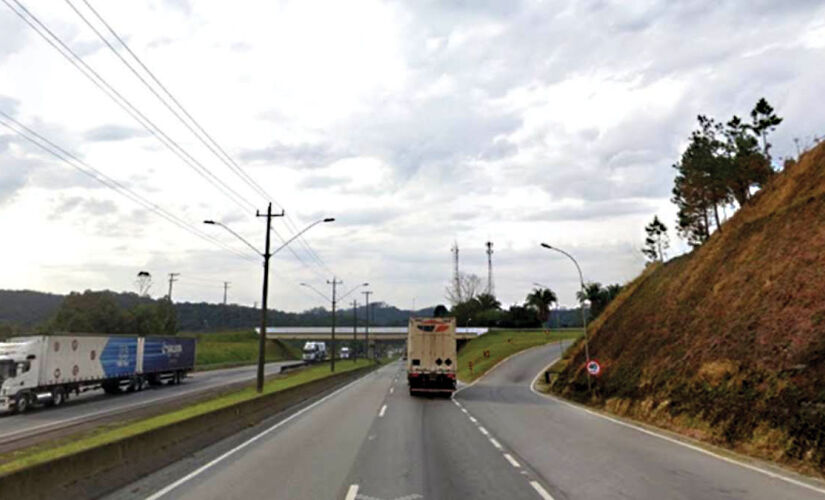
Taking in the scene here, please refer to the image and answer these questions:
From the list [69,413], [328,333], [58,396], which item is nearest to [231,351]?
[328,333]

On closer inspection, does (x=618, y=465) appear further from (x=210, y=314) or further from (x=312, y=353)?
(x=210, y=314)

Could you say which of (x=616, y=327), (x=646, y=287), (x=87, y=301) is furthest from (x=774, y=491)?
(x=87, y=301)

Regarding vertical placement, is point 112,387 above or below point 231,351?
below

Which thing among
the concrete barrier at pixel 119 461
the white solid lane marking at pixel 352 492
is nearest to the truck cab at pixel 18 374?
the concrete barrier at pixel 119 461

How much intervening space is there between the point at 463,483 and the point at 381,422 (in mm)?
10369

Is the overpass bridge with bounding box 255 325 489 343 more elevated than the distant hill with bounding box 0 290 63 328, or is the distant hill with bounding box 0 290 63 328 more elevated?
the distant hill with bounding box 0 290 63 328

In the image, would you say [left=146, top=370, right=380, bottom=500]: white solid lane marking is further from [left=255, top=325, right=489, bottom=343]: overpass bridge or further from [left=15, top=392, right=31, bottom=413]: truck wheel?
[left=255, top=325, right=489, bottom=343]: overpass bridge

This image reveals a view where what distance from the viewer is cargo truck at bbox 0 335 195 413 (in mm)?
29266

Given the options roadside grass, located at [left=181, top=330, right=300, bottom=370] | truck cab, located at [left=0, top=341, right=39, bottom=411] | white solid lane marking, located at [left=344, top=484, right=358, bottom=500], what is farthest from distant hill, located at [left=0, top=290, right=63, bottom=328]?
white solid lane marking, located at [left=344, top=484, right=358, bottom=500]

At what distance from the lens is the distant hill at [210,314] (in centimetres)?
12100

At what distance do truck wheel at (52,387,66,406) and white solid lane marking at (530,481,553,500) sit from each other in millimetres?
30681

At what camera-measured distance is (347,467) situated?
11086mm

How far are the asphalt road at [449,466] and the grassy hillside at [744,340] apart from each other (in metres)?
1.97

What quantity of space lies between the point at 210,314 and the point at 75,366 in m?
149
